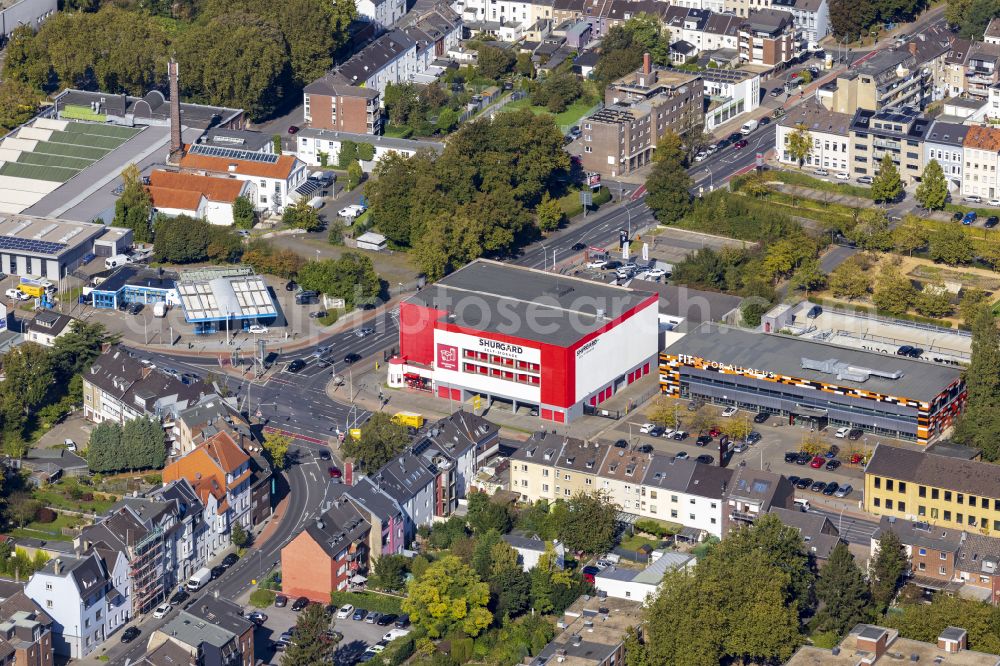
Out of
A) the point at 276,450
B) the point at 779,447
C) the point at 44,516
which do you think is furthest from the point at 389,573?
the point at 779,447

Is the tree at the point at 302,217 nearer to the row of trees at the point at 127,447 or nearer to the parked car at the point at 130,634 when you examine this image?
the row of trees at the point at 127,447

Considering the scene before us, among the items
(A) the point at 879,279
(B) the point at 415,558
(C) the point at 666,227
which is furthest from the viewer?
(C) the point at 666,227

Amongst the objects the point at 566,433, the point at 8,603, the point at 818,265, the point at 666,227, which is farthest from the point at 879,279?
the point at 8,603

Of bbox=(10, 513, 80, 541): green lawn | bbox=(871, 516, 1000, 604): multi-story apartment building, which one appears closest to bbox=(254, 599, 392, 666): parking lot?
bbox=(10, 513, 80, 541): green lawn

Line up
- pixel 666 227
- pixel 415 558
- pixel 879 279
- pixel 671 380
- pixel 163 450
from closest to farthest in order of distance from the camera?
pixel 415 558, pixel 163 450, pixel 671 380, pixel 879 279, pixel 666 227

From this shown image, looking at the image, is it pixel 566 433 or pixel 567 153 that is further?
pixel 567 153

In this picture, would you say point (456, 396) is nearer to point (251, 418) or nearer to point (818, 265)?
point (251, 418)

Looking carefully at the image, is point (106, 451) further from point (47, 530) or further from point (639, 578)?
point (639, 578)
